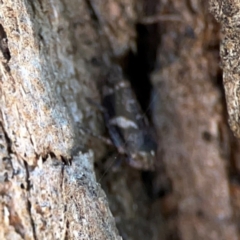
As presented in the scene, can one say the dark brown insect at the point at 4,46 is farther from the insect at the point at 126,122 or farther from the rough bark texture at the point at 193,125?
the rough bark texture at the point at 193,125

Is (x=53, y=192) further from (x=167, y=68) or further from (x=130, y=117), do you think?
(x=167, y=68)

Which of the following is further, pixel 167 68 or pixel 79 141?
pixel 167 68

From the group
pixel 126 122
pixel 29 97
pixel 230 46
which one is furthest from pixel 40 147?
pixel 230 46

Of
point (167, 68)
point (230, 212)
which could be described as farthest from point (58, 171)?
point (230, 212)

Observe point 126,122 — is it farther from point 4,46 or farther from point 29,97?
point 4,46

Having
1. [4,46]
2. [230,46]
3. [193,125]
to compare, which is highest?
[4,46]

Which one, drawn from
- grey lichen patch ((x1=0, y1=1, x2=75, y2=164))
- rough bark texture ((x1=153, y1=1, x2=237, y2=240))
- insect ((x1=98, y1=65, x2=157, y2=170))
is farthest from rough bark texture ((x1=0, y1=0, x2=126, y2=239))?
rough bark texture ((x1=153, y1=1, x2=237, y2=240))
